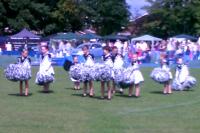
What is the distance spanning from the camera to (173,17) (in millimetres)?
85562

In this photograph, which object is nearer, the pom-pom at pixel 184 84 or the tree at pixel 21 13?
the pom-pom at pixel 184 84

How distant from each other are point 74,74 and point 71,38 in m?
45.9

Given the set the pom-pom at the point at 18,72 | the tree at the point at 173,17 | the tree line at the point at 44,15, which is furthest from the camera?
the tree at the point at 173,17

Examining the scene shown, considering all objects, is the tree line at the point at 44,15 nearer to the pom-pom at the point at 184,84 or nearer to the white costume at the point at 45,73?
the pom-pom at the point at 184,84

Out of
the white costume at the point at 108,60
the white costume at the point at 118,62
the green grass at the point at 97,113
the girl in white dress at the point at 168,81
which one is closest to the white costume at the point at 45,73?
the green grass at the point at 97,113

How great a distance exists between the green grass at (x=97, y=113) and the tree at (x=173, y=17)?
63.6 metres

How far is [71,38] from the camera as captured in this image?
2566 inches

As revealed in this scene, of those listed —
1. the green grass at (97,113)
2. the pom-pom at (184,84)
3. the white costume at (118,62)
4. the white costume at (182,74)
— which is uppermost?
the white costume at (118,62)

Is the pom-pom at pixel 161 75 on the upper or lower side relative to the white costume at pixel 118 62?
lower

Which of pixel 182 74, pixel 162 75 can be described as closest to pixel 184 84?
pixel 182 74

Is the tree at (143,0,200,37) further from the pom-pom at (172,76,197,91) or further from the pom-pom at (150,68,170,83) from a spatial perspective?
the pom-pom at (150,68,170,83)

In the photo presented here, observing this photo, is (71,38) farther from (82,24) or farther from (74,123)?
(74,123)

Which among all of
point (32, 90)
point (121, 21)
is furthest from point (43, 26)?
point (32, 90)

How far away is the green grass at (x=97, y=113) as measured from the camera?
1284 centimetres
